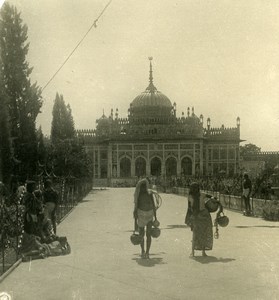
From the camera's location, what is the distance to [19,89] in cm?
2653

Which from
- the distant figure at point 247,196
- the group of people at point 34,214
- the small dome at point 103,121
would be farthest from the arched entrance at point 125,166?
the group of people at point 34,214

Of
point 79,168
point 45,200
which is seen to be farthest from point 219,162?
point 45,200

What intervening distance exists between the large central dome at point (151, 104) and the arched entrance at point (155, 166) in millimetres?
5451

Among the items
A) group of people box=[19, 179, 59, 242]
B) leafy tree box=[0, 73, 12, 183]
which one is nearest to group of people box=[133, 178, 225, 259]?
group of people box=[19, 179, 59, 242]

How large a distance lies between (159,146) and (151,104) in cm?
A: 539

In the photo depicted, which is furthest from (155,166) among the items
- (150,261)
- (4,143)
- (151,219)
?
(150,261)

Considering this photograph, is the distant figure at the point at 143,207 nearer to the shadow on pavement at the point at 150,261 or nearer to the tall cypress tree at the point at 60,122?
the shadow on pavement at the point at 150,261

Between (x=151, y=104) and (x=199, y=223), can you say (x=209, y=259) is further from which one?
(x=151, y=104)

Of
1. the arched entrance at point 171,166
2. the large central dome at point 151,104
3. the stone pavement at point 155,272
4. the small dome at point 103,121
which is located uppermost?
the large central dome at point 151,104

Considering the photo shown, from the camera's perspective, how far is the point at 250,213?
1784 cm

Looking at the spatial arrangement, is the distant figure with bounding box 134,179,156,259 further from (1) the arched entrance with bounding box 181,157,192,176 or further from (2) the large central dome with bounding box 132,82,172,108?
(2) the large central dome with bounding box 132,82,172,108

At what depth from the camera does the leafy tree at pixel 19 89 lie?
2556 centimetres

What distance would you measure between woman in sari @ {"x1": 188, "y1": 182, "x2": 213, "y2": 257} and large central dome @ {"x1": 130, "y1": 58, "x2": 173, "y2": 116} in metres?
57.4

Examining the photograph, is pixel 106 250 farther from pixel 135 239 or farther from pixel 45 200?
pixel 45 200
